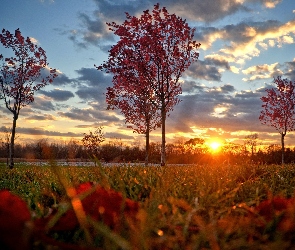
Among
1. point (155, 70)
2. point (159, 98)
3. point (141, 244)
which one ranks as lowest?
point (141, 244)

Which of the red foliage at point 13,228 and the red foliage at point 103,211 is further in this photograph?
the red foliage at point 103,211

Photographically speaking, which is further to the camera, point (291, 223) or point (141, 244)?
point (291, 223)

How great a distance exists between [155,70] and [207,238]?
54.9 ft

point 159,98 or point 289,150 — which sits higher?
point 159,98

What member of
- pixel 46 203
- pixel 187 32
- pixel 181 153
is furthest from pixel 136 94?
pixel 46 203

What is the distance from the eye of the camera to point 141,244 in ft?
3.55

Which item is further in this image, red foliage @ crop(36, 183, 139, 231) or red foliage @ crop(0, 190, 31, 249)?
Result: red foliage @ crop(36, 183, 139, 231)

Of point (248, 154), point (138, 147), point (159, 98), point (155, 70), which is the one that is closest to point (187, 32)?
point (155, 70)

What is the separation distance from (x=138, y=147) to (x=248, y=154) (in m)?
10.1

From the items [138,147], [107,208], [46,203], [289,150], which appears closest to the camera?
[107,208]

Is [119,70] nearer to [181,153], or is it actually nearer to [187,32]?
[187,32]

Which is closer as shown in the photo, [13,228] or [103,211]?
[13,228]

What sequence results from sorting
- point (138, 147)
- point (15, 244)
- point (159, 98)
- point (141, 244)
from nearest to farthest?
point (15, 244), point (141, 244), point (159, 98), point (138, 147)

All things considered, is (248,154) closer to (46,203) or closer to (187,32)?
(187,32)
